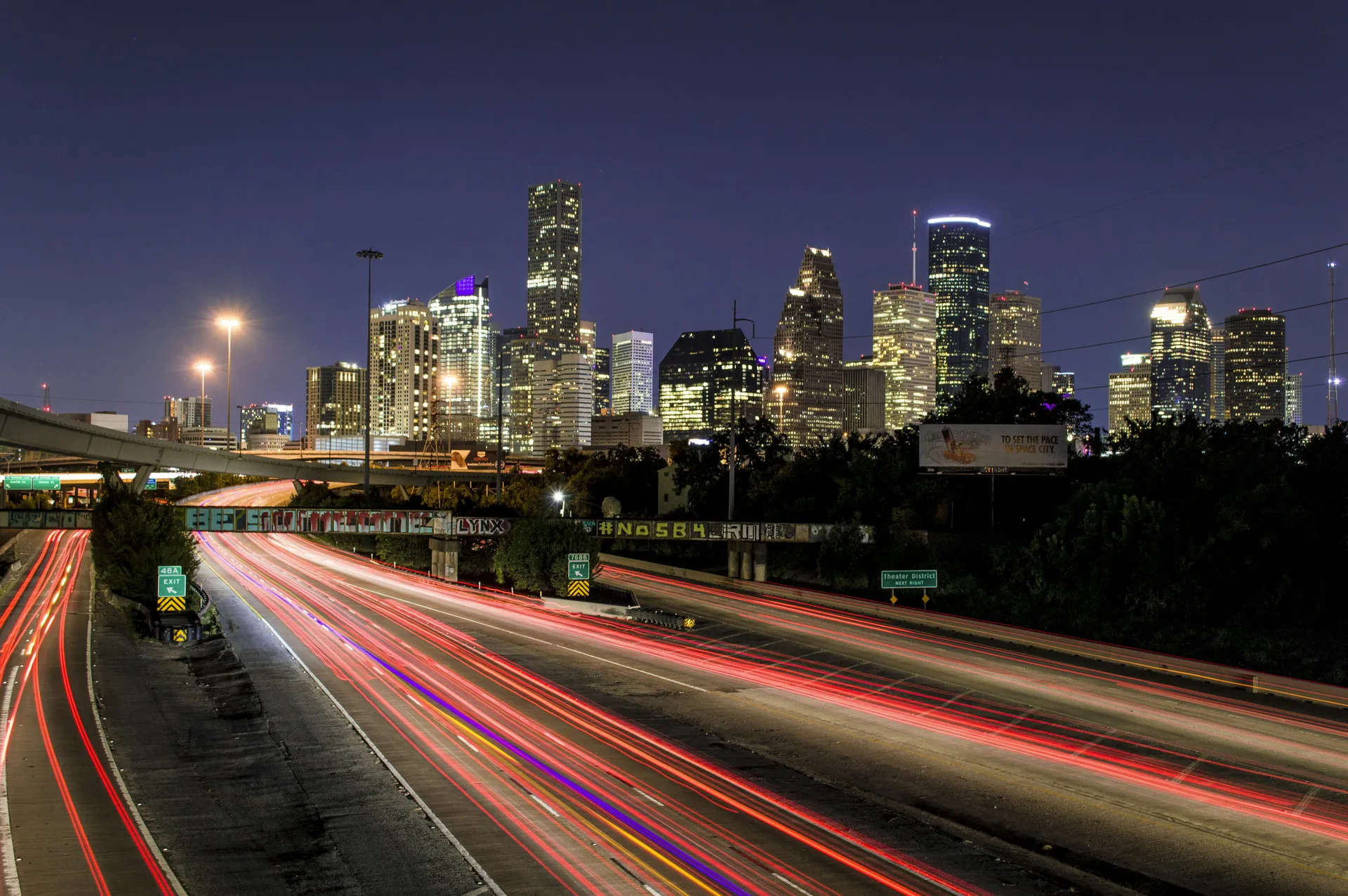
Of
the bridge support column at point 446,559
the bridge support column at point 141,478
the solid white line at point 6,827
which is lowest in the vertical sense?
the solid white line at point 6,827

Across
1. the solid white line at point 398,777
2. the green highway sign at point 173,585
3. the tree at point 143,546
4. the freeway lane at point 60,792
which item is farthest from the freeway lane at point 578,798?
the tree at point 143,546

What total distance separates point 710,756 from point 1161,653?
23366 mm

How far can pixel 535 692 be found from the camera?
31.5 meters

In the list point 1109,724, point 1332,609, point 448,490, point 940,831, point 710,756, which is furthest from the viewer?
point 448,490

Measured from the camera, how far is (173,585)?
42.4 m

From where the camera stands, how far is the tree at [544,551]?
179ft

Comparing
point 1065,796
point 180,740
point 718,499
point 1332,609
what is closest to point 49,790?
point 180,740

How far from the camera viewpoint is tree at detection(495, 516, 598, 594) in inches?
2149

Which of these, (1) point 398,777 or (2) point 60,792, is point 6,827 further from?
(1) point 398,777

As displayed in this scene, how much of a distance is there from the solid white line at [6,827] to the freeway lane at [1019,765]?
15250mm

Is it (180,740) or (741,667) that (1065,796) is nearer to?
(741,667)

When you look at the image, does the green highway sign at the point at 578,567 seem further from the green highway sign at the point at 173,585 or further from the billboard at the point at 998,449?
the billboard at the point at 998,449

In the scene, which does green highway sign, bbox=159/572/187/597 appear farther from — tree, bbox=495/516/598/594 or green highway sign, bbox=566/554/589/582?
tree, bbox=495/516/598/594

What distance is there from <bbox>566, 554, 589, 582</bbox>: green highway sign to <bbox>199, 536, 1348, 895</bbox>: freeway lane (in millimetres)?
10194
